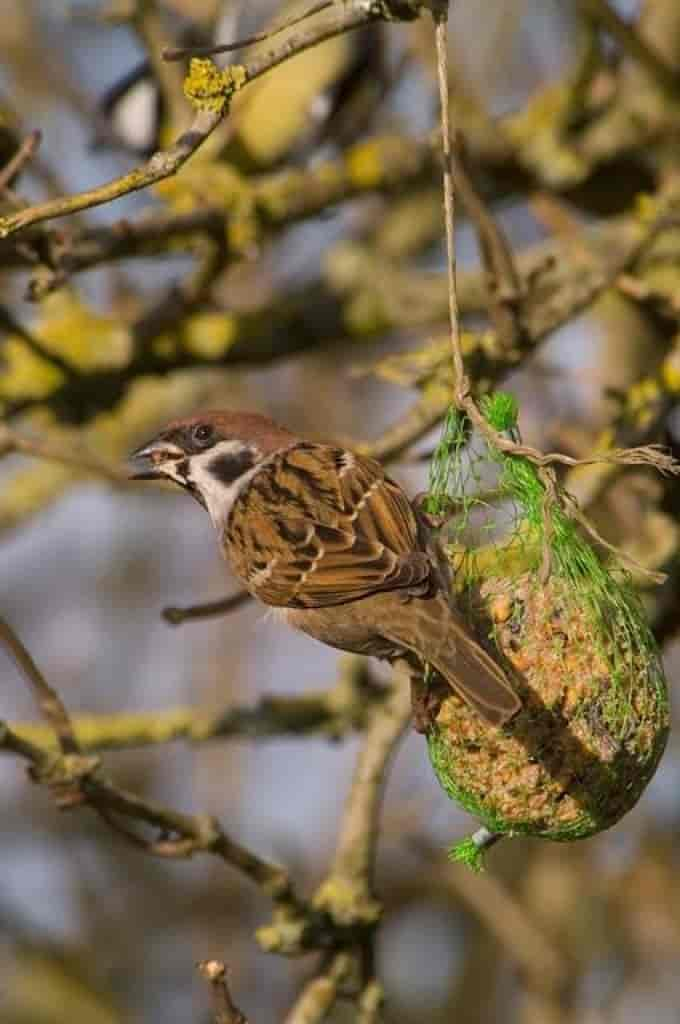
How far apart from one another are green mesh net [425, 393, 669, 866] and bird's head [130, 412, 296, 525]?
2.70ft

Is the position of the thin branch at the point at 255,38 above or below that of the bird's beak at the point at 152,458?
above

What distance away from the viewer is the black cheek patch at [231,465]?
3807 millimetres

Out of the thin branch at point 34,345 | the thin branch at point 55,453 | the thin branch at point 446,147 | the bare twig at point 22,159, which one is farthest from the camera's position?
the thin branch at point 34,345

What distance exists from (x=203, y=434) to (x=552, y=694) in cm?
134

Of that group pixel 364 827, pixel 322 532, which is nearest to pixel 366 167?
pixel 322 532

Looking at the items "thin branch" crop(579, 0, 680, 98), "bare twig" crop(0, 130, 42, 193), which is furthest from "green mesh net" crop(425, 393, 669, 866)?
"thin branch" crop(579, 0, 680, 98)

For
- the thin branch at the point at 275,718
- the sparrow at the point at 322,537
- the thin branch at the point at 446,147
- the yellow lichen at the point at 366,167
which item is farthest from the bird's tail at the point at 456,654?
the yellow lichen at the point at 366,167

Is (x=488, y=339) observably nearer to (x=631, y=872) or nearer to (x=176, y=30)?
(x=176, y=30)

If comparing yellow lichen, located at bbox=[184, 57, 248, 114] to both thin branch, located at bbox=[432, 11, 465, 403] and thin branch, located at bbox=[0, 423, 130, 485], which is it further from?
thin branch, located at bbox=[0, 423, 130, 485]

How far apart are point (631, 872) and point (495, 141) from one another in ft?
9.53

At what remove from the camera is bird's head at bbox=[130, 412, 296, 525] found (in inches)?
150

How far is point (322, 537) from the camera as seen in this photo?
135 inches

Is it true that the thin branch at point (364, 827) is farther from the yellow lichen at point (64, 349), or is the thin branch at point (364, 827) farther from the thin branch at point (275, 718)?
the yellow lichen at point (64, 349)

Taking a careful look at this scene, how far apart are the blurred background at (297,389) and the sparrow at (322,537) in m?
0.33
